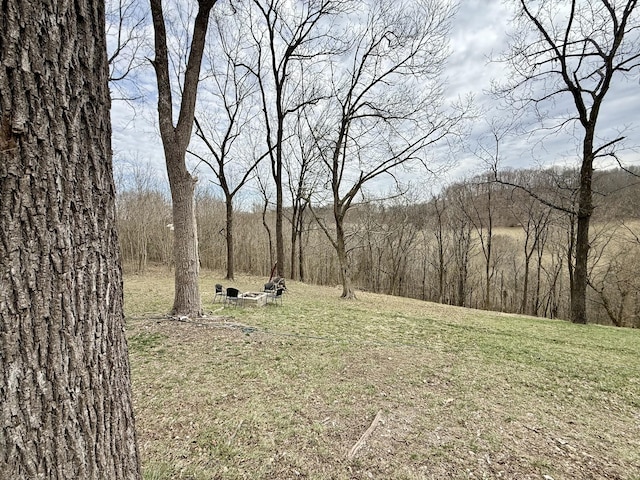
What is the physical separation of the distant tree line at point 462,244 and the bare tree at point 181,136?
305 inches

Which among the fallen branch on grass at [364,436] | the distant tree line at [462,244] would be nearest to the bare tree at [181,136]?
the fallen branch on grass at [364,436]

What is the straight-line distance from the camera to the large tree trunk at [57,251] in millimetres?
739

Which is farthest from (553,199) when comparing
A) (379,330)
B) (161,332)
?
(161,332)

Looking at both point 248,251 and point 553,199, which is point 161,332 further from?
point 553,199

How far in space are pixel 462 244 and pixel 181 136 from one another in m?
15.5

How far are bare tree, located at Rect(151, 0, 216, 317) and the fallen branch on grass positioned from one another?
3238mm

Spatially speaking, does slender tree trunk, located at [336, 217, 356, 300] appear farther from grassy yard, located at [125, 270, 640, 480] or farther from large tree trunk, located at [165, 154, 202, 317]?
large tree trunk, located at [165, 154, 202, 317]

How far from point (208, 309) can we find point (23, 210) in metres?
4.89

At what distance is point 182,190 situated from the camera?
13.9 feet

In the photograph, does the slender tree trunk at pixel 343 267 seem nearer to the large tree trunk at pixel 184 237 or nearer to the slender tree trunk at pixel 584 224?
the large tree trunk at pixel 184 237

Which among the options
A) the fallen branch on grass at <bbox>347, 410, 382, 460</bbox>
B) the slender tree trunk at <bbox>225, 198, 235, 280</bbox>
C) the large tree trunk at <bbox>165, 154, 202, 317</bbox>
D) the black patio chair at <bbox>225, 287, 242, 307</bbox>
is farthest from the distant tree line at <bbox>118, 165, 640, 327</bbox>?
the fallen branch on grass at <bbox>347, 410, 382, 460</bbox>

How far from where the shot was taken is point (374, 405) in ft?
7.60

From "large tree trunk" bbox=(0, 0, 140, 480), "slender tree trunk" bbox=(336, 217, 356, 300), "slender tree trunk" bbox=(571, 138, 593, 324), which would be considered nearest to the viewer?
"large tree trunk" bbox=(0, 0, 140, 480)

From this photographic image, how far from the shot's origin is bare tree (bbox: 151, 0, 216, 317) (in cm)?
417
